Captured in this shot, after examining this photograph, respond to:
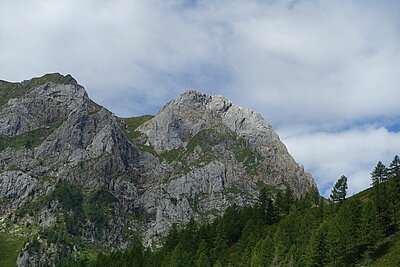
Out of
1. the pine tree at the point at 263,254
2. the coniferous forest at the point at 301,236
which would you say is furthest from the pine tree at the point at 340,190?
the pine tree at the point at 263,254

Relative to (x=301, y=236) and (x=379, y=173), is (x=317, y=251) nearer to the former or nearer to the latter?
(x=301, y=236)

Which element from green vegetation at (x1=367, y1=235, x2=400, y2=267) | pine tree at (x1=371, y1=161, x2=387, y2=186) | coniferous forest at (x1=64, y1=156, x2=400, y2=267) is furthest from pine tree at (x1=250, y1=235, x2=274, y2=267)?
pine tree at (x1=371, y1=161, x2=387, y2=186)

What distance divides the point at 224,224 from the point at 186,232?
55.1ft

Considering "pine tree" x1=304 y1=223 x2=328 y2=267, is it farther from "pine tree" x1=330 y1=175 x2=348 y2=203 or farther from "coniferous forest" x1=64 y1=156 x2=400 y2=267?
"pine tree" x1=330 y1=175 x2=348 y2=203

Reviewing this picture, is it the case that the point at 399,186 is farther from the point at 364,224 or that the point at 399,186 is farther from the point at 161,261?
the point at 161,261

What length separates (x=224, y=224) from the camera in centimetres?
15738

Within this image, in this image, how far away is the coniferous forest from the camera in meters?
102

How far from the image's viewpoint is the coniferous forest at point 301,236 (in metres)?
102

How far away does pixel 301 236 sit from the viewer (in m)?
118

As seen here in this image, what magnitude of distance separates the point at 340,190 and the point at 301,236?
4005cm

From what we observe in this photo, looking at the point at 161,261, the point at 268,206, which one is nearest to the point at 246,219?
the point at 268,206

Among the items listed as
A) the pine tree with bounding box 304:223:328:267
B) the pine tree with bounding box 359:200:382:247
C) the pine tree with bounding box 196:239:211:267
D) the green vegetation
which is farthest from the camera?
the pine tree with bounding box 196:239:211:267

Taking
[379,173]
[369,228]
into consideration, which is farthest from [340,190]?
[369,228]

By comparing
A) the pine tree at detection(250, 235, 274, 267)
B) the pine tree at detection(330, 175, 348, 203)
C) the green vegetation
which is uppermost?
the pine tree at detection(330, 175, 348, 203)
